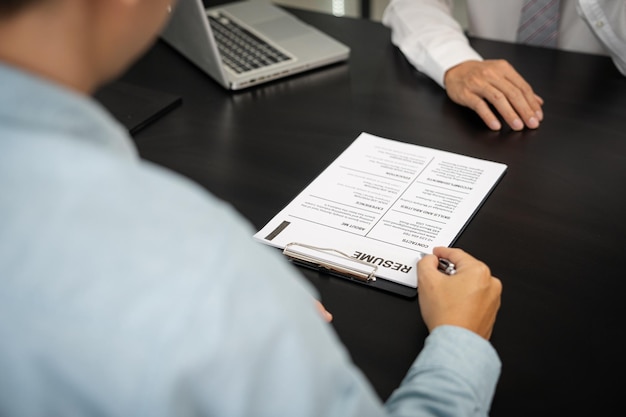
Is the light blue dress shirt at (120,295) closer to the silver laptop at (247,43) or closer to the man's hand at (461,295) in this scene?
the man's hand at (461,295)

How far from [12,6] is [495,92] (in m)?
0.94

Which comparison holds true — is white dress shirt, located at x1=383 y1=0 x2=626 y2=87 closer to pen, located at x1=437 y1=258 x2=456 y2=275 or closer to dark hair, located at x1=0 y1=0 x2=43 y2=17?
pen, located at x1=437 y1=258 x2=456 y2=275

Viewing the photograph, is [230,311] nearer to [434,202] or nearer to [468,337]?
[468,337]

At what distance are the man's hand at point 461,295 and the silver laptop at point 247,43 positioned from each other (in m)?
0.66

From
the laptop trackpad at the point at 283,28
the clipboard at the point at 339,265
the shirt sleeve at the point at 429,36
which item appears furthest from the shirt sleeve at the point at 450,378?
the laptop trackpad at the point at 283,28

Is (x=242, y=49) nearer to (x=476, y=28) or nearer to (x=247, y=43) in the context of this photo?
(x=247, y=43)

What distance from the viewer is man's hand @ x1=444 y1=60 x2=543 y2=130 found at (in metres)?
1.22

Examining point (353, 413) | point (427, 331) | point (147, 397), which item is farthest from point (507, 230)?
point (147, 397)

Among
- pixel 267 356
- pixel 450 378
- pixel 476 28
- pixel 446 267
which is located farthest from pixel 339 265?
pixel 476 28

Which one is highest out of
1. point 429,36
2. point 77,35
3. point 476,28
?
point 77,35

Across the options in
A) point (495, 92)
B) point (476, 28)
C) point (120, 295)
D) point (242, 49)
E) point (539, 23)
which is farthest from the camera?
point (476, 28)

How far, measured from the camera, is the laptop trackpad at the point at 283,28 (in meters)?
1.54

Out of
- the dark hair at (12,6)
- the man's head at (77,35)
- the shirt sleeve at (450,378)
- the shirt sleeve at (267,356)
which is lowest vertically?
the shirt sleeve at (450,378)

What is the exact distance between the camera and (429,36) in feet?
4.87
